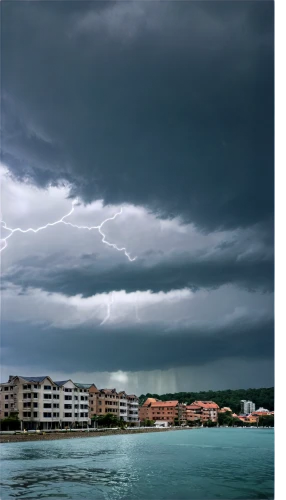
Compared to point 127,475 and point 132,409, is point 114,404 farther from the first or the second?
point 127,475

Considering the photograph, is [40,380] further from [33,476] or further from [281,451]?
[281,451]

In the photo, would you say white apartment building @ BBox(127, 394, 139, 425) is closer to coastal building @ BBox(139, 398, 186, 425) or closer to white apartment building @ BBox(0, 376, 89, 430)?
coastal building @ BBox(139, 398, 186, 425)

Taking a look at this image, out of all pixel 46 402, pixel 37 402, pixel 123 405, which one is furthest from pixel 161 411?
pixel 37 402

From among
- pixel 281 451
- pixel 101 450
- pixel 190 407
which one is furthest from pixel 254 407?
pixel 281 451

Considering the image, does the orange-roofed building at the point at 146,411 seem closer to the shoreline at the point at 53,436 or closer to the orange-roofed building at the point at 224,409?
the orange-roofed building at the point at 224,409

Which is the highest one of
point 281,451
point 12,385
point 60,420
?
point 281,451
